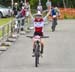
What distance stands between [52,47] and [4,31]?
2718mm

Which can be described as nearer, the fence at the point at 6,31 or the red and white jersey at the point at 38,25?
the red and white jersey at the point at 38,25

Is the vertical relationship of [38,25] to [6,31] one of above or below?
above

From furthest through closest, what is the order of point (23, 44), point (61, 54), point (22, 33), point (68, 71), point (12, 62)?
point (22, 33)
point (23, 44)
point (61, 54)
point (12, 62)
point (68, 71)

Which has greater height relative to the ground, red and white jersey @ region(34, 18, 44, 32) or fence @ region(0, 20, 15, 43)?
red and white jersey @ region(34, 18, 44, 32)

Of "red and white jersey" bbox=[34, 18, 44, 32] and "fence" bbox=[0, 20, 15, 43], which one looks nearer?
"red and white jersey" bbox=[34, 18, 44, 32]

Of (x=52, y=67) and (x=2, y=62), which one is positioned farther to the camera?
(x=2, y=62)

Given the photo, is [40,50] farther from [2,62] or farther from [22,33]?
[22,33]

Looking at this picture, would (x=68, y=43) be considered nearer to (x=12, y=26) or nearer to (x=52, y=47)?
(x=52, y=47)

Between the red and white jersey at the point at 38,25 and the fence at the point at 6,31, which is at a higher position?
the red and white jersey at the point at 38,25

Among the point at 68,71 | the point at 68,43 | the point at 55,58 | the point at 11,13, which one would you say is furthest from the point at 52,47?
the point at 11,13

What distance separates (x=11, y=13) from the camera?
160 ft

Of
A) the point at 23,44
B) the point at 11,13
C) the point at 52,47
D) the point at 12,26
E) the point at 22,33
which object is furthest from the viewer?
the point at 11,13

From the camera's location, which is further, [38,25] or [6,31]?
[6,31]

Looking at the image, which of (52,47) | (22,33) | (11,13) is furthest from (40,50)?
(11,13)
